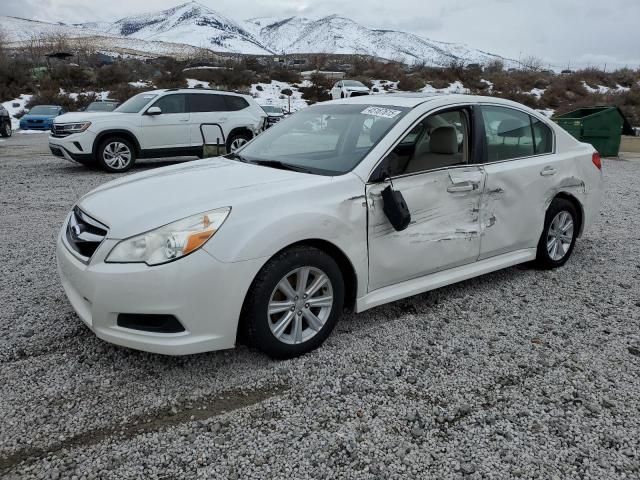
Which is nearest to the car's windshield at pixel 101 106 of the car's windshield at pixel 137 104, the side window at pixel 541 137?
the car's windshield at pixel 137 104

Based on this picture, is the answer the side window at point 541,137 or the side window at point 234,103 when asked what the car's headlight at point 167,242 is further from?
the side window at point 234,103

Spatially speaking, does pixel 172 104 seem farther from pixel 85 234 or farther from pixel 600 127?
pixel 600 127

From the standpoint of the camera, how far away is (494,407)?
109 inches

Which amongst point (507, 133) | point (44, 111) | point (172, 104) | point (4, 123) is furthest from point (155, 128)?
point (44, 111)

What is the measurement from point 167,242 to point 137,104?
9.48 m

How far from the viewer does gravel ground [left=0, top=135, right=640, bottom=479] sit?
2355mm

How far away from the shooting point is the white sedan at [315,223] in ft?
9.11

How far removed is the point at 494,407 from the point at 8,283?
400 centimetres

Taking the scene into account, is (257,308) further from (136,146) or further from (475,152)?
(136,146)

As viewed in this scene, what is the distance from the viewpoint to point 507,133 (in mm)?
4320

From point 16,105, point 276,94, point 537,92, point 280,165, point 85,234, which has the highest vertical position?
point 537,92

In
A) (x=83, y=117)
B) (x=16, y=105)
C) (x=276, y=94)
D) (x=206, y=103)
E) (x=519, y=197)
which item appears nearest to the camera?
(x=519, y=197)

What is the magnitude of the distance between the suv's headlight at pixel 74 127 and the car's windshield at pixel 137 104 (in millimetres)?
873

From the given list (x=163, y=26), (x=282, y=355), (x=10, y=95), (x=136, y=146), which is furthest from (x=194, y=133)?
(x=163, y=26)
